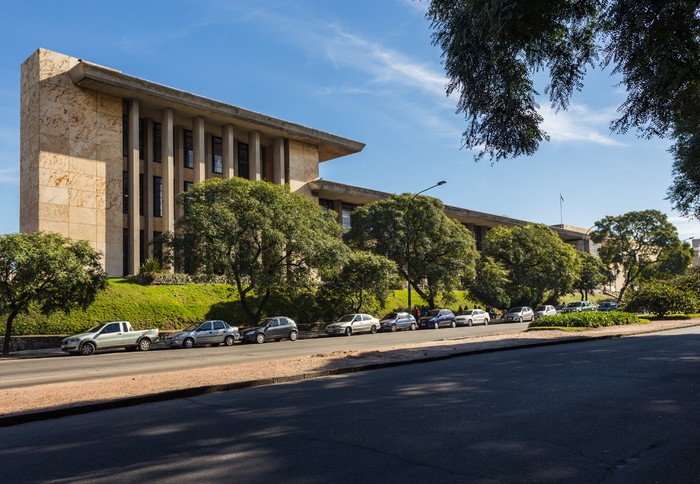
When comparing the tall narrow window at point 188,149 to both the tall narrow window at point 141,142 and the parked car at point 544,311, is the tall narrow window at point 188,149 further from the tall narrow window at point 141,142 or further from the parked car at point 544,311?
the parked car at point 544,311

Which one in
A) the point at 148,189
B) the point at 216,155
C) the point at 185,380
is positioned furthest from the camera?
the point at 216,155

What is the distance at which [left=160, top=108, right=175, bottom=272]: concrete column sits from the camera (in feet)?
141

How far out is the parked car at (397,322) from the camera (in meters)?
38.1

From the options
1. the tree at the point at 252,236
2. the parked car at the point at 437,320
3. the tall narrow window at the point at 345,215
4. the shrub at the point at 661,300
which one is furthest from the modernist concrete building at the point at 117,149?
the shrub at the point at 661,300

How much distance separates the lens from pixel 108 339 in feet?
82.2

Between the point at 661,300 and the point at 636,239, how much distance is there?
38.2 meters

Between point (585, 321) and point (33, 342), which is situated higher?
point (585, 321)

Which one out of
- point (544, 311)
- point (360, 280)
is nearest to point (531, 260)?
point (544, 311)

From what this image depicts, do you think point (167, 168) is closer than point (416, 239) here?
Yes

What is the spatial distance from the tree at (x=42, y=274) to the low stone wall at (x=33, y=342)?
2062 mm

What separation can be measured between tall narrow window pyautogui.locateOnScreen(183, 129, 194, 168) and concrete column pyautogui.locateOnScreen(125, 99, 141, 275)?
6.12 meters

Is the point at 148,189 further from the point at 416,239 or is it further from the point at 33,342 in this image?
the point at 416,239

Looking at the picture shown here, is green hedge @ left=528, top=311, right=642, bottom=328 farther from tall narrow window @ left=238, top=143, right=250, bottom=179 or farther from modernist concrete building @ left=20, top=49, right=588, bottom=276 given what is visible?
tall narrow window @ left=238, top=143, right=250, bottom=179

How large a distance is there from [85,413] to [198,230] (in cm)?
2111
